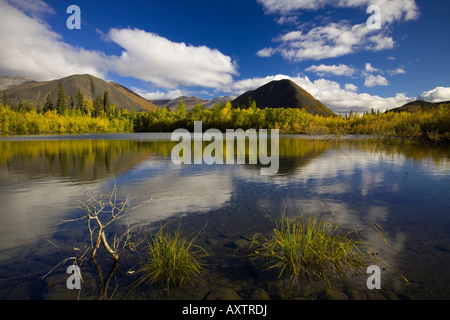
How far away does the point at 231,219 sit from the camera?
1182 cm

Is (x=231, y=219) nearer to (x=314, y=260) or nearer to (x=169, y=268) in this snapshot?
(x=314, y=260)

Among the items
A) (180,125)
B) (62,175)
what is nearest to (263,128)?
(180,125)

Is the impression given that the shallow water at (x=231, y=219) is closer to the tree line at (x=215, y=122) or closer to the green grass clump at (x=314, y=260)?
the green grass clump at (x=314, y=260)

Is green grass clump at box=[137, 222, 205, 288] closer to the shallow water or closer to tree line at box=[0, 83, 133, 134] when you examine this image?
the shallow water

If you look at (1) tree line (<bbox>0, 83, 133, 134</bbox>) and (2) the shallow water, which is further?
(1) tree line (<bbox>0, 83, 133, 134</bbox>)

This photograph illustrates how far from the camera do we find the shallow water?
6656mm

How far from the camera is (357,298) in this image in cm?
623

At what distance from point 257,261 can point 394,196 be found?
41.8 feet

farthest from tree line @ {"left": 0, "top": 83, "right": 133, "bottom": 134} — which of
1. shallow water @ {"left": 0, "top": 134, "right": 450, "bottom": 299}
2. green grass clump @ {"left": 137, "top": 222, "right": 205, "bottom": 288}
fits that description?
green grass clump @ {"left": 137, "top": 222, "right": 205, "bottom": 288}

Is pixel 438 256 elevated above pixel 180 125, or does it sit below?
below

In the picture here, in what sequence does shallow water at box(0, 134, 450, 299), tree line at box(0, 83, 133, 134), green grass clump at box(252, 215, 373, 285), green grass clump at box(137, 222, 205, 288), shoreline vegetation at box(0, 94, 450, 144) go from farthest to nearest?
1. tree line at box(0, 83, 133, 134)
2. shoreline vegetation at box(0, 94, 450, 144)
3. green grass clump at box(252, 215, 373, 285)
4. green grass clump at box(137, 222, 205, 288)
5. shallow water at box(0, 134, 450, 299)
